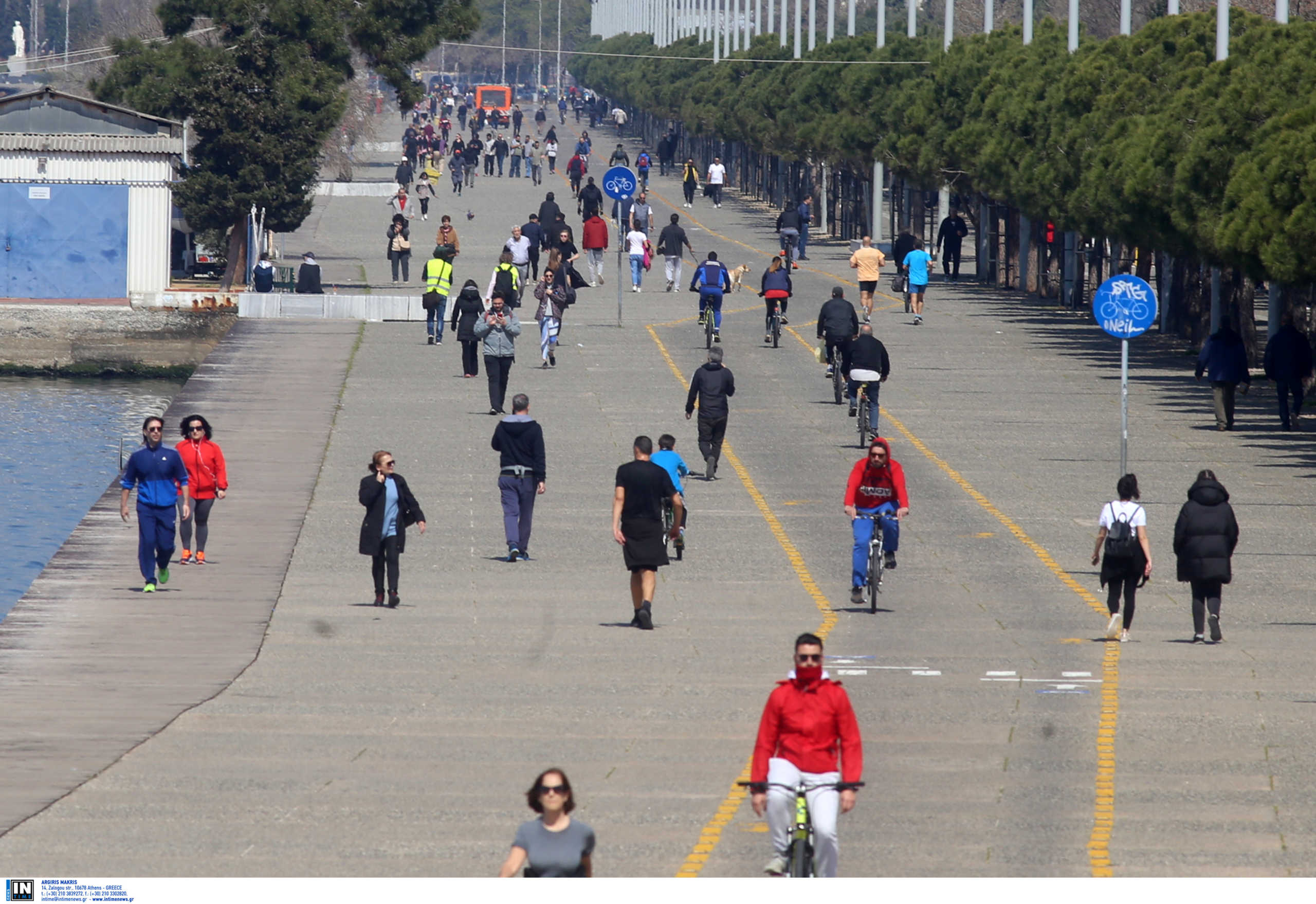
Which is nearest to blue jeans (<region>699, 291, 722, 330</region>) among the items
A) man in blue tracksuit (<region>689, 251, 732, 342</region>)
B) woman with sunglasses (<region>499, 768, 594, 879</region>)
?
man in blue tracksuit (<region>689, 251, 732, 342</region>)

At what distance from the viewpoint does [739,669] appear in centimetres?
1708

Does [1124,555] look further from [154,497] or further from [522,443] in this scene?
[154,497]

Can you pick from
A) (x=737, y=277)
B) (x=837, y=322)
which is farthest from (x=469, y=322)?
(x=737, y=277)

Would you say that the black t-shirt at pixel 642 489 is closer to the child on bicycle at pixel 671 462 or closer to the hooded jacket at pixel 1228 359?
the child on bicycle at pixel 671 462

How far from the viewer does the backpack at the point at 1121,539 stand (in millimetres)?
17922

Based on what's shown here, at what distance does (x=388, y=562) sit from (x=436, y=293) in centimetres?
2119

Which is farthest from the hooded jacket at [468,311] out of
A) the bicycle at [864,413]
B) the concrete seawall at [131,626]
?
the bicycle at [864,413]

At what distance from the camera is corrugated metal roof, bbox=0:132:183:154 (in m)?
49.3

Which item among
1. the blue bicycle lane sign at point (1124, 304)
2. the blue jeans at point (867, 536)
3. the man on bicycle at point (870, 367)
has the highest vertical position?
the blue bicycle lane sign at point (1124, 304)

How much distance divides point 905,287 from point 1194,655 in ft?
101

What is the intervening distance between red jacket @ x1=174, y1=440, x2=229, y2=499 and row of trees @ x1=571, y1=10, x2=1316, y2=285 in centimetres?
1534

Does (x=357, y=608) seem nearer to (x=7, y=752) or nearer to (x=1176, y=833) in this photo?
(x=7, y=752)

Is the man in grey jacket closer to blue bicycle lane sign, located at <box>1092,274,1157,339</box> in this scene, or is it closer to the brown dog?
blue bicycle lane sign, located at <box>1092,274,1157,339</box>

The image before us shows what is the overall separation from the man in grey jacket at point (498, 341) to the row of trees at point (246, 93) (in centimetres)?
2172
